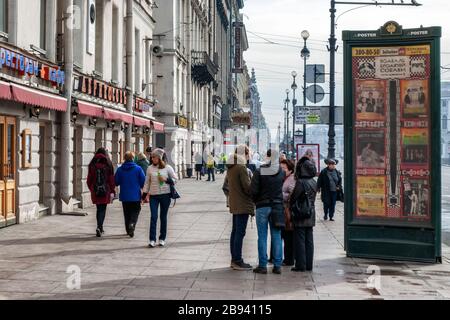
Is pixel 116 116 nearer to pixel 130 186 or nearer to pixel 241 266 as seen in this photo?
pixel 130 186

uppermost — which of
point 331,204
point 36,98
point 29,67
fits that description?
point 29,67

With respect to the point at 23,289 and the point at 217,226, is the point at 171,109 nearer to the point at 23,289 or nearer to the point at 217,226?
the point at 217,226

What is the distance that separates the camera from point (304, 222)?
924cm

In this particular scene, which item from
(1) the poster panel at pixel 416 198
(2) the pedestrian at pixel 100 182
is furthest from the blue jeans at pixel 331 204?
(2) the pedestrian at pixel 100 182

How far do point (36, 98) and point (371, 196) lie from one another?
7.24 metres

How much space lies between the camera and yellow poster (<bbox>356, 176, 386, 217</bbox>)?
34.4ft

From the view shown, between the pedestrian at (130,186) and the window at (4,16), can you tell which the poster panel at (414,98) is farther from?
the window at (4,16)

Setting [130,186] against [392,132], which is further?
[130,186]

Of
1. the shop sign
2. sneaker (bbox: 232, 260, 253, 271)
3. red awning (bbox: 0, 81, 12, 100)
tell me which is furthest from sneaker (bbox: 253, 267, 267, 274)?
the shop sign

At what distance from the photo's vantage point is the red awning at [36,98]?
12.0 m

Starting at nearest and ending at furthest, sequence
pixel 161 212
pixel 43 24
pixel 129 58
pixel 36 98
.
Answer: pixel 161 212 < pixel 36 98 < pixel 43 24 < pixel 129 58

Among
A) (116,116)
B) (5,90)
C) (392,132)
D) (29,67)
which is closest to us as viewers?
(392,132)

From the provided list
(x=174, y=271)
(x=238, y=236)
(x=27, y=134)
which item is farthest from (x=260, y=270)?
(x=27, y=134)

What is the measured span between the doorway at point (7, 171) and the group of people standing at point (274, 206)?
5.78 metres
